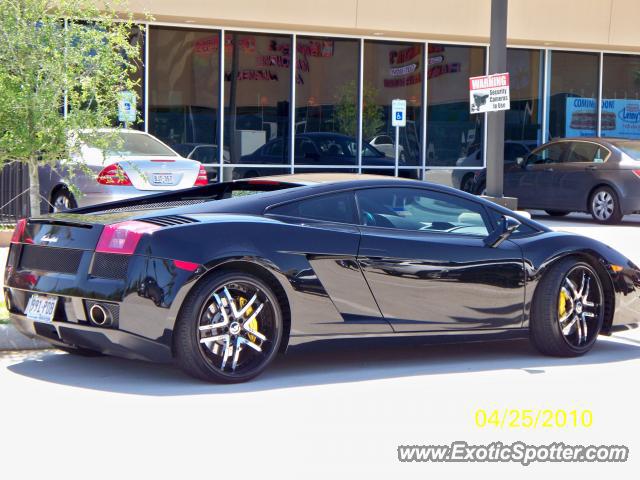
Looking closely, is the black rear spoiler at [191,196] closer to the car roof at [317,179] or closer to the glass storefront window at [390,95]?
the car roof at [317,179]

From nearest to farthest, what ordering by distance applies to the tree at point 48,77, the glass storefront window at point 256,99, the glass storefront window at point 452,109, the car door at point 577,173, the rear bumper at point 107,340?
1. the rear bumper at point 107,340
2. the tree at point 48,77
3. the car door at point 577,173
4. the glass storefront window at point 256,99
5. the glass storefront window at point 452,109

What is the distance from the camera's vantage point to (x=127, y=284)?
6.36 metres

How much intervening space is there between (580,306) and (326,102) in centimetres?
1407

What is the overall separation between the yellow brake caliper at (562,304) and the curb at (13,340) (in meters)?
3.50

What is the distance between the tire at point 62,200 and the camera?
1402 cm

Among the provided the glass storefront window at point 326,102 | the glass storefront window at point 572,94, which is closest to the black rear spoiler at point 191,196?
the glass storefront window at point 326,102

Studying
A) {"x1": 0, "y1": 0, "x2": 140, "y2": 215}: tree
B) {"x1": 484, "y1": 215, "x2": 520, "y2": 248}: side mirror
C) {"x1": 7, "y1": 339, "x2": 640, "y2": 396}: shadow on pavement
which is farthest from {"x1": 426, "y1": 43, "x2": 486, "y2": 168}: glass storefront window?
{"x1": 484, "y1": 215, "x2": 520, "y2": 248}: side mirror

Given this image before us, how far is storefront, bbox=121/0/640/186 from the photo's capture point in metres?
20.2

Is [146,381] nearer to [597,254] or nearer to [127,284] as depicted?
[127,284]

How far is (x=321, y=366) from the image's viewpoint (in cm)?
738

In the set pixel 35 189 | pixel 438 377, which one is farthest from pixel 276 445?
pixel 35 189

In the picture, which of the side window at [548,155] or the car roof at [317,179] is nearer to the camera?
the car roof at [317,179]

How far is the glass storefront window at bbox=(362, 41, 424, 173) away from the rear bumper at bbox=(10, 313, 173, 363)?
1542 cm

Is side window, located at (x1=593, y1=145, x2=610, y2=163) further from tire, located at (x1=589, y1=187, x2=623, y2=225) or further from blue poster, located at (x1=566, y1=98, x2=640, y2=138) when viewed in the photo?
blue poster, located at (x1=566, y1=98, x2=640, y2=138)
